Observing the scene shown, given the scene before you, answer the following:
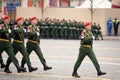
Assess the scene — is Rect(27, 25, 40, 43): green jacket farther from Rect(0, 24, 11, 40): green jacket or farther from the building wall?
the building wall

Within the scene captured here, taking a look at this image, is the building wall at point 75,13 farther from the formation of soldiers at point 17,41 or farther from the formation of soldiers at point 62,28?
the formation of soldiers at point 17,41

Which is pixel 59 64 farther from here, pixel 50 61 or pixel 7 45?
pixel 7 45

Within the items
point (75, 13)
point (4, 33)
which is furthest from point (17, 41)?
point (75, 13)

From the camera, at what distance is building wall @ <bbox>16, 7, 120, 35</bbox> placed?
149 feet

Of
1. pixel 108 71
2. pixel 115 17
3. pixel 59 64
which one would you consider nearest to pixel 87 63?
pixel 59 64

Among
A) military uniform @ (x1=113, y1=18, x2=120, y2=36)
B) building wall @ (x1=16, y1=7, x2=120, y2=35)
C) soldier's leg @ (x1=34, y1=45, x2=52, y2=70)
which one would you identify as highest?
soldier's leg @ (x1=34, y1=45, x2=52, y2=70)

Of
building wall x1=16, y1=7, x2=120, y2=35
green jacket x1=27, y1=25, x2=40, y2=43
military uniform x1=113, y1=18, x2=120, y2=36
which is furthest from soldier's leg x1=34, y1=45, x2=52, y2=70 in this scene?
building wall x1=16, y1=7, x2=120, y2=35

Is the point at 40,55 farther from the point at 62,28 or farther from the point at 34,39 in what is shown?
the point at 62,28

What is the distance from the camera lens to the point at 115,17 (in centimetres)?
4581

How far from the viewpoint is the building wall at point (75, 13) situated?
4556cm

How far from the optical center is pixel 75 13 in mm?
46750

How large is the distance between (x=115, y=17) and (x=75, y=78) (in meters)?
31.1

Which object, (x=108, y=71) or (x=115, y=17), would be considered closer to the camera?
(x=108, y=71)

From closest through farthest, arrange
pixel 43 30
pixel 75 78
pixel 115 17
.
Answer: pixel 75 78 < pixel 43 30 < pixel 115 17
